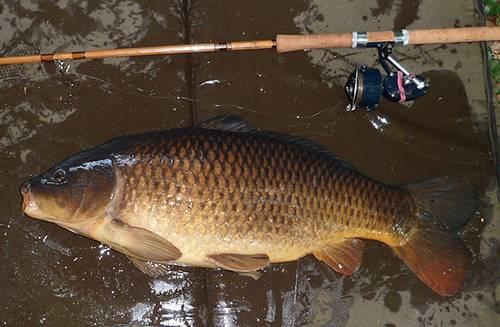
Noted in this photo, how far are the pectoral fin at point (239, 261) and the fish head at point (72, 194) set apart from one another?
580 millimetres

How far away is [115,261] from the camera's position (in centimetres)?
295

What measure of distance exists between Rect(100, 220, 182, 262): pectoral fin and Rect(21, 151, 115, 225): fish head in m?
0.10

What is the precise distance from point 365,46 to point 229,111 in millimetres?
817

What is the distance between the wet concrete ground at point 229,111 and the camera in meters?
2.94

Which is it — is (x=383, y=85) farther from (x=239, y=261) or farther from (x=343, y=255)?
(x=239, y=261)

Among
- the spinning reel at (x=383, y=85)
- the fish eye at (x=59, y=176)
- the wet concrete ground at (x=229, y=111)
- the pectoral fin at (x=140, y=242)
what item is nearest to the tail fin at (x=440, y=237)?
the wet concrete ground at (x=229, y=111)

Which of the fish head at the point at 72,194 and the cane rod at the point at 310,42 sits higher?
the cane rod at the point at 310,42

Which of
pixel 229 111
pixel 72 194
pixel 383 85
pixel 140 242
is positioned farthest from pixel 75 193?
pixel 383 85

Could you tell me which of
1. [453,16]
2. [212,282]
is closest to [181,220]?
[212,282]

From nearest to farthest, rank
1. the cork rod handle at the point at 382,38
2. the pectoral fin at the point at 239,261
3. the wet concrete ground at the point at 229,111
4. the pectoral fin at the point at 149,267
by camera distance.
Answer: the pectoral fin at the point at 239,261 → the pectoral fin at the point at 149,267 → the wet concrete ground at the point at 229,111 → the cork rod handle at the point at 382,38

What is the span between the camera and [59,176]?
2.64 meters

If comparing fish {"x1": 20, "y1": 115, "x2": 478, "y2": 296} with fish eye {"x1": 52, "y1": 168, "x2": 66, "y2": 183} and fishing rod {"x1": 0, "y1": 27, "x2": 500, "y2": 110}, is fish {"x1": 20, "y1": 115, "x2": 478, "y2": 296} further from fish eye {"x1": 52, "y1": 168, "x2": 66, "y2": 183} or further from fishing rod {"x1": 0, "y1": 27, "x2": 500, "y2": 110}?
fishing rod {"x1": 0, "y1": 27, "x2": 500, "y2": 110}

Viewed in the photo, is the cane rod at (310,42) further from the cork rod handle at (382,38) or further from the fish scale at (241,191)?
the fish scale at (241,191)

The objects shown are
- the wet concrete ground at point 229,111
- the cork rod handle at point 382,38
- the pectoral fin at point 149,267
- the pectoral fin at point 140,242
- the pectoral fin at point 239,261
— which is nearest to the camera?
the pectoral fin at point 140,242
